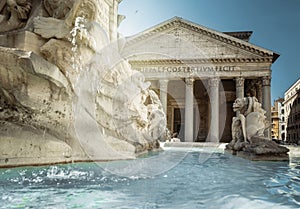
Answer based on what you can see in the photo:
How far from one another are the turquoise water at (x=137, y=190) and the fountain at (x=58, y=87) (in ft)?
1.66

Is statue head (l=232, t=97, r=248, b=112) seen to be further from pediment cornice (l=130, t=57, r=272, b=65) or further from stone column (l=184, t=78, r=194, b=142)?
pediment cornice (l=130, t=57, r=272, b=65)

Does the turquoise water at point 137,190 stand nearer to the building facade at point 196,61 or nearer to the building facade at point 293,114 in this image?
the building facade at point 196,61

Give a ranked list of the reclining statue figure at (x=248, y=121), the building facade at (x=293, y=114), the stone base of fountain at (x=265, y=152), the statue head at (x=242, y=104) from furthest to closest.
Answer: the building facade at (x=293, y=114), the statue head at (x=242, y=104), the reclining statue figure at (x=248, y=121), the stone base of fountain at (x=265, y=152)

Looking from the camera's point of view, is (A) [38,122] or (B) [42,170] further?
(A) [38,122]

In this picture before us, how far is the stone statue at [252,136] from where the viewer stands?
19.2 ft

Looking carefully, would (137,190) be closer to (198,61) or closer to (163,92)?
(163,92)

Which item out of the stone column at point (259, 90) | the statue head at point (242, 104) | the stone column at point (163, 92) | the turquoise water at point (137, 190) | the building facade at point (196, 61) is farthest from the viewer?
the stone column at point (259, 90)

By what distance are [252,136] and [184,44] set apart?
18.4 m

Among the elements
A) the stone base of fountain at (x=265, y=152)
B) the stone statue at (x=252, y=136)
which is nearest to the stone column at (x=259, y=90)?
the stone statue at (x=252, y=136)

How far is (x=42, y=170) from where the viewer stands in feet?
11.5

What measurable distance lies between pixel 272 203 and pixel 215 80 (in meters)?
21.5

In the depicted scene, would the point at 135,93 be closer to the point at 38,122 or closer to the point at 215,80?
the point at 38,122

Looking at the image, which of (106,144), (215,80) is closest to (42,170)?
(106,144)

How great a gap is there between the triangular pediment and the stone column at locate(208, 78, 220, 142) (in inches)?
92.5
